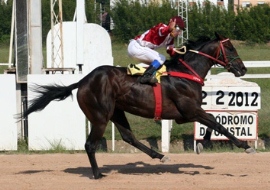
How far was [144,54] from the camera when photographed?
890cm

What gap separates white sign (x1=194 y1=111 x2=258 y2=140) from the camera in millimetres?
11562

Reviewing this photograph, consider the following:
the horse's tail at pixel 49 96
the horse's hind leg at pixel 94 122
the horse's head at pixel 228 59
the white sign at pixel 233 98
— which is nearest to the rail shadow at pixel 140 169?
the horse's hind leg at pixel 94 122

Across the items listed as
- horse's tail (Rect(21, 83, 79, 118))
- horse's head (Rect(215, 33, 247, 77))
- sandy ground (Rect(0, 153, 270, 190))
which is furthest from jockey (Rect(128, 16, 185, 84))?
sandy ground (Rect(0, 153, 270, 190))

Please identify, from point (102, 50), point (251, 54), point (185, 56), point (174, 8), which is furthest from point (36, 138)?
point (174, 8)

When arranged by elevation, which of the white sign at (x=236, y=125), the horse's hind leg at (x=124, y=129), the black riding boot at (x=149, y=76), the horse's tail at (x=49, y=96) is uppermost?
the black riding boot at (x=149, y=76)

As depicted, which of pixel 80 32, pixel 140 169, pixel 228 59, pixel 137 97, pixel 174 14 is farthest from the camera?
pixel 174 14

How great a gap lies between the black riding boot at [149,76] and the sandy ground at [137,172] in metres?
1.18

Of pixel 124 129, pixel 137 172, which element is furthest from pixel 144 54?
pixel 137 172

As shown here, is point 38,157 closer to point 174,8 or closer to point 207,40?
point 207,40

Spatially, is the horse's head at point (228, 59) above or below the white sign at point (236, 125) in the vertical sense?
above

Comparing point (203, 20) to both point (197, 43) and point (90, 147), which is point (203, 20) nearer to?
point (197, 43)

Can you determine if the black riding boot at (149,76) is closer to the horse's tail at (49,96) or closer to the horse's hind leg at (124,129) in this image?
the horse's hind leg at (124,129)

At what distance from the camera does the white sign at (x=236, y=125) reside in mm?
11562

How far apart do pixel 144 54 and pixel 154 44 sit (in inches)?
7.2
